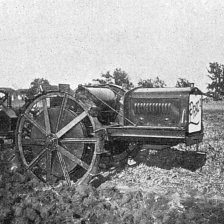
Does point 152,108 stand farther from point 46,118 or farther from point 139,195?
point 46,118

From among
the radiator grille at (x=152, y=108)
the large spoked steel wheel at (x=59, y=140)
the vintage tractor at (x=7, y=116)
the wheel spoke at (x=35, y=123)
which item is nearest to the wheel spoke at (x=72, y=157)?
the large spoked steel wheel at (x=59, y=140)

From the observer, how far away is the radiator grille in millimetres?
6593

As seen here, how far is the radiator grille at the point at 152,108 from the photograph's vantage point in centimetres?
659

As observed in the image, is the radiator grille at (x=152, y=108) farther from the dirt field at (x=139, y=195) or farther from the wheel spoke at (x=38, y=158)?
the wheel spoke at (x=38, y=158)

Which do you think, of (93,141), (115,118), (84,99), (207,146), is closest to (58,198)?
(93,141)

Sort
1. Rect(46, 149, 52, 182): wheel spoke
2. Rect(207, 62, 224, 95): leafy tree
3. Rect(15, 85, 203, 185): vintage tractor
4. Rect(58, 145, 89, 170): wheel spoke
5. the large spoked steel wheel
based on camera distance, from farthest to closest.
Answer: Rect(207, 62, 224, 95): leafy tree, Rect(46, 149, 52, 182): wheel spoke, the large spoked steel wheel, Rect(58, 145, 89, 170): wheel spoke, Rect(15, 85, 203, 185): vintage tractor

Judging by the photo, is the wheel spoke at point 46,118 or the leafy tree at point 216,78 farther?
the leafy tree at point 216,78

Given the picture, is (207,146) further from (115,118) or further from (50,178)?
(50,178)

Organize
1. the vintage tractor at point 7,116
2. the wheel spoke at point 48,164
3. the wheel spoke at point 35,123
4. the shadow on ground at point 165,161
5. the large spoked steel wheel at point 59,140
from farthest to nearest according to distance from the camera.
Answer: the vintage tractor at point 7,116 < the shadow on ground at point 165,161 < the wheel spoke at point 35,123 < the wheel spoke at point 48,164 < the large spoked steel wheel at point 59,140

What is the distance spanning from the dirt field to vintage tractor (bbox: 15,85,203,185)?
613mm

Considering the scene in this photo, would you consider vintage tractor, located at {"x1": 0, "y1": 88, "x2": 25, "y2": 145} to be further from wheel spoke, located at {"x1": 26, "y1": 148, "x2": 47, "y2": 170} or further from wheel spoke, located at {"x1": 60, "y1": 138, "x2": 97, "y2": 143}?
wheel spoke, located at {"x1": 60, "y1": 138, "x2": 97, "y2": 143}

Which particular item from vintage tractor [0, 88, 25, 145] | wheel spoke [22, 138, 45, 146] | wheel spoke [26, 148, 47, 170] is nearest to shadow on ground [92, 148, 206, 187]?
wheel spoke [26, 148, 47, 170]

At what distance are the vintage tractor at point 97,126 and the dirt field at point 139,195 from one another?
61 centimetres

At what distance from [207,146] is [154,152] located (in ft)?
4.47
